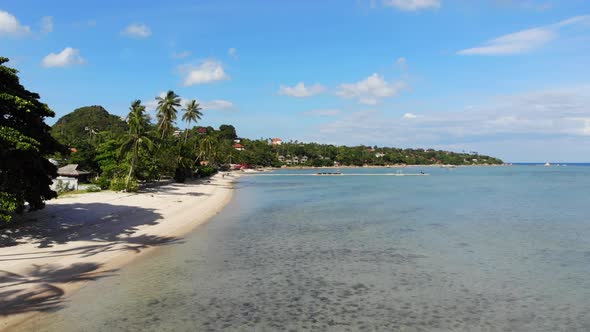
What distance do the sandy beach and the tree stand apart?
190 centimetres

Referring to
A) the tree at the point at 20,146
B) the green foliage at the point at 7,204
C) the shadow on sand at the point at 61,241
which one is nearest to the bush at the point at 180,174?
the shadow on sand at the point at 61,241

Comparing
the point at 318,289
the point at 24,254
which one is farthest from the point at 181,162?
the point at 318,289

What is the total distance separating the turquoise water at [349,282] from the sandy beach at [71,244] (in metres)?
1.06

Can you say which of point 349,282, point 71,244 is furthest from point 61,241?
point 349,282

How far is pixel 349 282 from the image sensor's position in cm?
1631

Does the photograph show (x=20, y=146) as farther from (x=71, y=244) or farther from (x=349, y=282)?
(x=349, y=282)

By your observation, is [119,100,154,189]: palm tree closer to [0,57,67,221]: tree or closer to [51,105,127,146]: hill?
[0,57,67,221]: tree

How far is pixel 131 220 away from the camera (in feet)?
95.3

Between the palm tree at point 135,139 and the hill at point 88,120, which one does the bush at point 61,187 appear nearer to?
the palm tree at point 135,139

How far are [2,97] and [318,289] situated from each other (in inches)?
611

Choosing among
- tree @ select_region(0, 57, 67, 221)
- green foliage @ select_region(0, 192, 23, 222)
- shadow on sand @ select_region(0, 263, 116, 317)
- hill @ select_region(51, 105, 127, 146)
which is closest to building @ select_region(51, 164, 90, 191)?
tree @ select_region(0, 57, 67, 221)

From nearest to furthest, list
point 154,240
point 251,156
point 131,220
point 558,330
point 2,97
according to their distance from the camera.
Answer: point 558,330 → point 2,97 → point 154,240 → point 131,220 → point 251,156

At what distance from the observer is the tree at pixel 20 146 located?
16594mm

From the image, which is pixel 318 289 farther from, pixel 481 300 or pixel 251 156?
pixel 251 156
